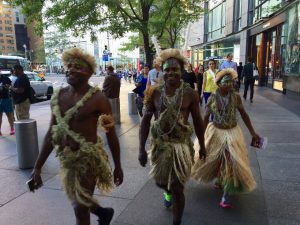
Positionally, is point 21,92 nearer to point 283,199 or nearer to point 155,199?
point 155,199

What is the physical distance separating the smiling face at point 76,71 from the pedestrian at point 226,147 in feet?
6.47

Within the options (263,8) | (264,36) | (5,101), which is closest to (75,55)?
(5,101)

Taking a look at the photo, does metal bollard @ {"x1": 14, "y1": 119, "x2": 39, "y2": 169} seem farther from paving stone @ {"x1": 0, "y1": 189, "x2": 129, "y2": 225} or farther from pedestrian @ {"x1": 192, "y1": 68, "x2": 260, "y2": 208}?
pedestrian @ {"x1": 192, "y1": 68, "x2": 260, "y2": 208}

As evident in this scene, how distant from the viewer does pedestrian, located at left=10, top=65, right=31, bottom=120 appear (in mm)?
7586

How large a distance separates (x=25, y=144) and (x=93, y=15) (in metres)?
7.45

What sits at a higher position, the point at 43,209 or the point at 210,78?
the point at 210,78

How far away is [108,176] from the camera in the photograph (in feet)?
9.23

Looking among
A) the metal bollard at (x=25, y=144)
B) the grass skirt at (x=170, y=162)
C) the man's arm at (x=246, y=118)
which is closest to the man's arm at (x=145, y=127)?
the grass skirt at (x=170, y=162)

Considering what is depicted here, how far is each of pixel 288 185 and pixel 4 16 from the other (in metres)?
137

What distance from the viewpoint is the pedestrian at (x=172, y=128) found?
Answer: 3.05 meters

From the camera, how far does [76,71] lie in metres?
2.58

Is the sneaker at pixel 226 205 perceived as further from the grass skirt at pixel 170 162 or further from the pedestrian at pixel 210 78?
the pedestrian at pixel 210 78

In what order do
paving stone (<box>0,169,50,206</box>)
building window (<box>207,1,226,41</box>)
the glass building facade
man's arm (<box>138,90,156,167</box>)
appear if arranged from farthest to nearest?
building window (<box>207,1,226,41</box>) < the glass building facade < paving stone (<box>0,169,50,206</box>) < man's arm (<box>138,90,156,167</box>)

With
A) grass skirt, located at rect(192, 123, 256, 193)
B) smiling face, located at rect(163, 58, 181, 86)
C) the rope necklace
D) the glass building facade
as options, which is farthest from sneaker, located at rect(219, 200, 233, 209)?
the glass building facade
